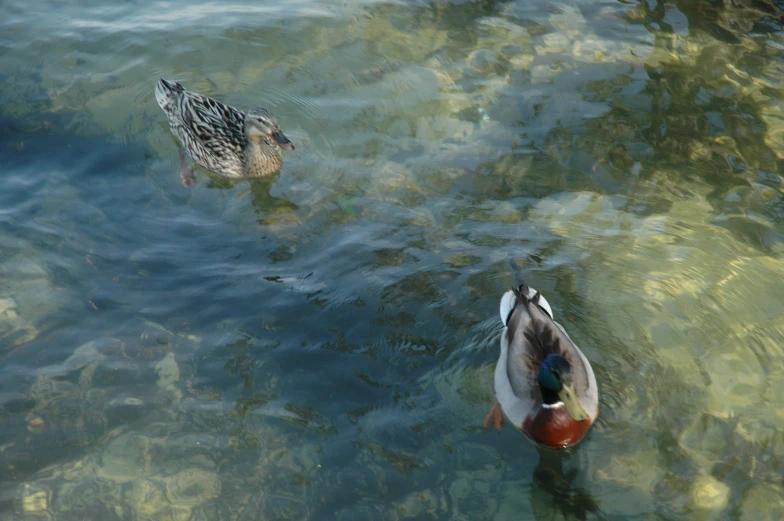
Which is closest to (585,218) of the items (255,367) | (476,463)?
(476,463)

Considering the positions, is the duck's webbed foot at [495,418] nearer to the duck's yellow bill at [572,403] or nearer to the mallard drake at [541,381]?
the mallard drake at [541,381]

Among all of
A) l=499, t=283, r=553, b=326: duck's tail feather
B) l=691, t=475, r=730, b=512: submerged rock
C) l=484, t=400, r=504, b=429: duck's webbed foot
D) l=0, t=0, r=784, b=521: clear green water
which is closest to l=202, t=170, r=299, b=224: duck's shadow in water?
l=0, t=0, r=784, b=521: clear green water

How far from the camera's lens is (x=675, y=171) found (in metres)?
7.09

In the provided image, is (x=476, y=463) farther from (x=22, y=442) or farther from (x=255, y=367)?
(x=22, y=442)

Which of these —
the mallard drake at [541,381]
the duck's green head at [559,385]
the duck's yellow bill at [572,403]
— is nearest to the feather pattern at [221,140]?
the mallard drake at [541,381]

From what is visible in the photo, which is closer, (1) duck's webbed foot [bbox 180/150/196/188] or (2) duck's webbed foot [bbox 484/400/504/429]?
(2) duck's webbed foot [bbox 484/400/504/429]

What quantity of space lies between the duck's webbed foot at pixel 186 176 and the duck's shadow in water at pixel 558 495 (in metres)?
4.78

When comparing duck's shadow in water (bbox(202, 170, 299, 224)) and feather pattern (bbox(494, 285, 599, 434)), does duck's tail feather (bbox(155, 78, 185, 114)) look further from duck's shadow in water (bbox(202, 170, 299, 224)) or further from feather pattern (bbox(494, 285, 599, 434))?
feather pattern (bbox(494, 285, 599, 434))

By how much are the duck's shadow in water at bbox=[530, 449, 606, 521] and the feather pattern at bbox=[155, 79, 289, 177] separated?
4.47 meters

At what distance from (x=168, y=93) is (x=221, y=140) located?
40.4 inches

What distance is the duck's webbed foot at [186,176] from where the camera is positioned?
7.59m

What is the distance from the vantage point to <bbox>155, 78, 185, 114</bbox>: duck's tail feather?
8133 mm

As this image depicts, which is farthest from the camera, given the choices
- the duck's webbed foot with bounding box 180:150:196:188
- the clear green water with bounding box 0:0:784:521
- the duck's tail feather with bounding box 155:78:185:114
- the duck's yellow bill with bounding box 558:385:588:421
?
the duck's tail feather with bounding box 155:78:185:114

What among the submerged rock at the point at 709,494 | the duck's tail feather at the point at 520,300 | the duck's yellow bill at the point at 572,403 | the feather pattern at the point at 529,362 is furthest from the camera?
the duck's tail feather at the point at 520,300
